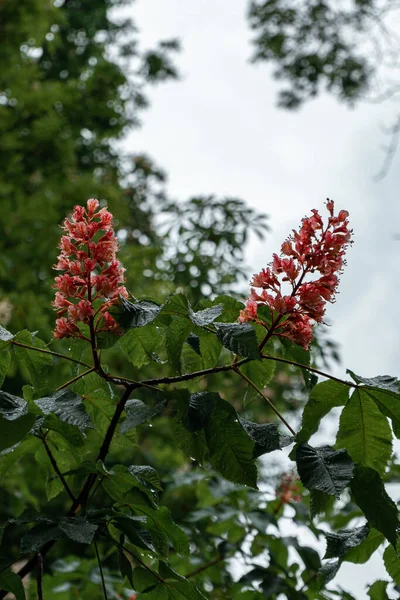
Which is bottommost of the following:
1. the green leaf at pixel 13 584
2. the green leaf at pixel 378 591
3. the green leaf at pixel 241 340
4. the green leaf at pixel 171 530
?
the green leaf at pixel 13 584

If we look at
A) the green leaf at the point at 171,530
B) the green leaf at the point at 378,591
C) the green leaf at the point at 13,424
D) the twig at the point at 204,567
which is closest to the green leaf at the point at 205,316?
the green leaf at the point at 13,424

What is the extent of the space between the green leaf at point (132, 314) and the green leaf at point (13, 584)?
15.7 inches

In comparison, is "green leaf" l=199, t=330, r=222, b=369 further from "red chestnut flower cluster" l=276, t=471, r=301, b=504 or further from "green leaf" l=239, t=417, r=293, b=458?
"red chestnut flower cluster" l=276, t=471, r=301, b=504

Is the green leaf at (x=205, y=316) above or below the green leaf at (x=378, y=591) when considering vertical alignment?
above

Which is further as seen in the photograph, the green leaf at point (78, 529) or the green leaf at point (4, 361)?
the green leaf at point (4, 361)

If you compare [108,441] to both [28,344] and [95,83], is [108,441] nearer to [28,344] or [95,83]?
[28,344]

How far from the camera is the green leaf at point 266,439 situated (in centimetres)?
108

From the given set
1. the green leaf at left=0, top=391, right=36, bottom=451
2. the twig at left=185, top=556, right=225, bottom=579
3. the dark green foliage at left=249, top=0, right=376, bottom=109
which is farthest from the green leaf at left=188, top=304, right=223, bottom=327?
the dark green foliage at left=249, top=0, right=376, bottom=109

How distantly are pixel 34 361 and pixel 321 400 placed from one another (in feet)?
1.58

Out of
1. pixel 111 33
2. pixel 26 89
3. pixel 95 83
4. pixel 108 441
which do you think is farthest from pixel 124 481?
pixel 111 33

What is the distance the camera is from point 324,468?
1038 millimetres

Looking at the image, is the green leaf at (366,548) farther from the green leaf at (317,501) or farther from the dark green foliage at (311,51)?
the dark green foliage at (311,51)

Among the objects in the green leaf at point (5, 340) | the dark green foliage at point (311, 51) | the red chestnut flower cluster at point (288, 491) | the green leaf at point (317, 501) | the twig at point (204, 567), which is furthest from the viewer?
the dark green foliage at point (311, 51)

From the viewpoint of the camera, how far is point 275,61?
27.1ft
